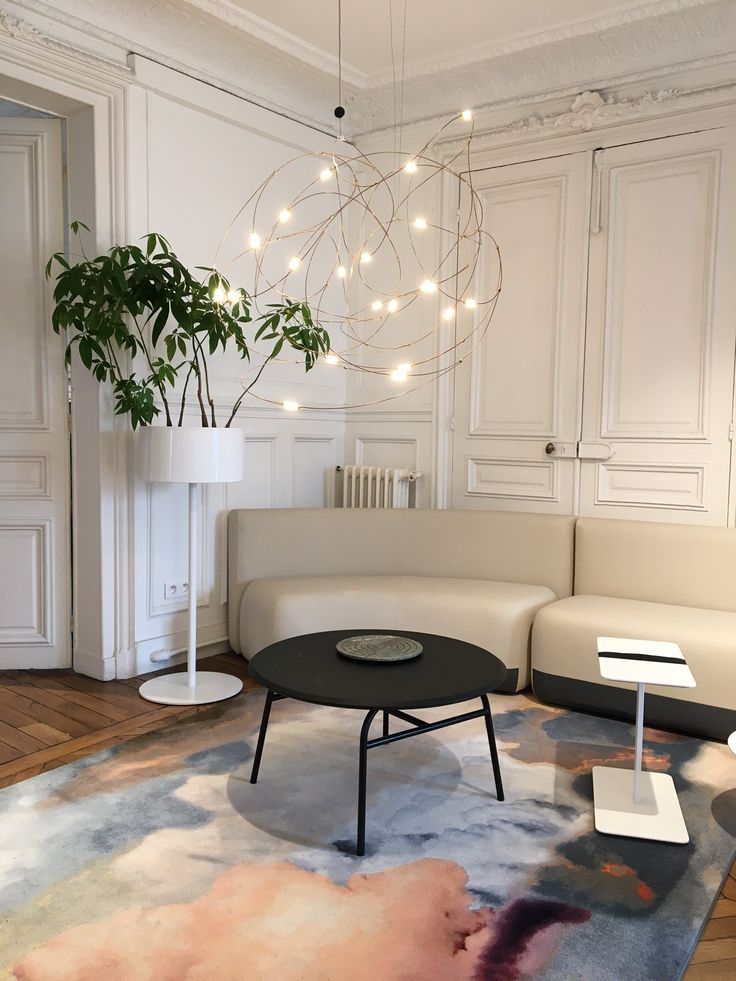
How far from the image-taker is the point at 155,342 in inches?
136

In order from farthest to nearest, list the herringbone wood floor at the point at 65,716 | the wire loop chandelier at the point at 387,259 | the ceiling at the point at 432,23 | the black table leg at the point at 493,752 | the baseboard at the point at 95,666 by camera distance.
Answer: the wire loop chandelier at the point at 387,259 < the baseboard at the point at 95,666 < the ceiling at the point at 432,23 < the herringbone wood floor at the point at 65,716 < the black table leg at the point at 493,752

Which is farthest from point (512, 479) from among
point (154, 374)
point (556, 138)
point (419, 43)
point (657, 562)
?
point (419, 43)

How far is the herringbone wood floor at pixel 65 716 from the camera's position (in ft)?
9.18

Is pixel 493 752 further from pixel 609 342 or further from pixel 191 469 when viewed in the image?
pixel 609 342

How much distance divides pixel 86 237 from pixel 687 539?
289 cm

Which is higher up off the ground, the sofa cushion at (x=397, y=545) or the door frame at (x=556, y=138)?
the door frame at (x=556, y=138)

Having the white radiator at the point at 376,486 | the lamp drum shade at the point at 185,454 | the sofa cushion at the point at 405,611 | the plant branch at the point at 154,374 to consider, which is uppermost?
the plant branch at the point at 154,374

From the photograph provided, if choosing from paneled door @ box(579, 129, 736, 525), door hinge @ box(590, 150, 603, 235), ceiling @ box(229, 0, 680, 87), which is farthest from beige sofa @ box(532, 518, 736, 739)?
ceiling @ box(229, 0, 680, 87)

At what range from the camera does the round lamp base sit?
3.31 meters

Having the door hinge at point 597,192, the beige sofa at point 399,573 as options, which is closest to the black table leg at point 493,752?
the beige sofa at point 399,573

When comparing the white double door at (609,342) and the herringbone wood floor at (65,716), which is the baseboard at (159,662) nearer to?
the herringbone wood floor at (65,716)

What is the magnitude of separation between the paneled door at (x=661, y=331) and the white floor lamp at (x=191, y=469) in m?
1.77

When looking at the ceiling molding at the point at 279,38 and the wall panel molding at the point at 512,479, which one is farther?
the wall panel molding at the point at 512,479

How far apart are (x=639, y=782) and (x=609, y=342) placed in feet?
7.17
